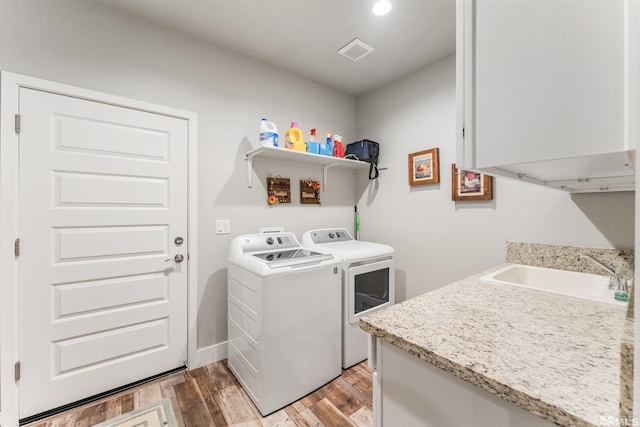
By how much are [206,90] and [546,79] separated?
2252 millimetres

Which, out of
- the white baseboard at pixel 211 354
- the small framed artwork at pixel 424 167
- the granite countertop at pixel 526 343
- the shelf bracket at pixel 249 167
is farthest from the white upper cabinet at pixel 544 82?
the white baseboard at pixel 211 354

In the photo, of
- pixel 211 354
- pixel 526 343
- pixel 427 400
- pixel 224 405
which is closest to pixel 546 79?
pixel 526 343

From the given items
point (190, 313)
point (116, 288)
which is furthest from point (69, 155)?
point (190, 313)

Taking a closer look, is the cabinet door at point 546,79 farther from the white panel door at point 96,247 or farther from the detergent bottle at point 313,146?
the white panel door at point 96,247

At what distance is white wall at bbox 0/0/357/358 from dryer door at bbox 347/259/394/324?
2.73 feet

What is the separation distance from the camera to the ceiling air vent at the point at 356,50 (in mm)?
2145

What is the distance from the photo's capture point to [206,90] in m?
2.15

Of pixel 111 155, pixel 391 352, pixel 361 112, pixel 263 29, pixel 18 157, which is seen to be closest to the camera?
pixel 391 352

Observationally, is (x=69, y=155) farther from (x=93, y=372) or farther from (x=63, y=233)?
(x=93, y=372)

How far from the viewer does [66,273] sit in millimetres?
1641

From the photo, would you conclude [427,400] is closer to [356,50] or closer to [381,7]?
[381,7]

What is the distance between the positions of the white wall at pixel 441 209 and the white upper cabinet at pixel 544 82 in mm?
1379

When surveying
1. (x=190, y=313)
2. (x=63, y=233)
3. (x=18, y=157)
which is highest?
(x=18, y=157)

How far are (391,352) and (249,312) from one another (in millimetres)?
1188
